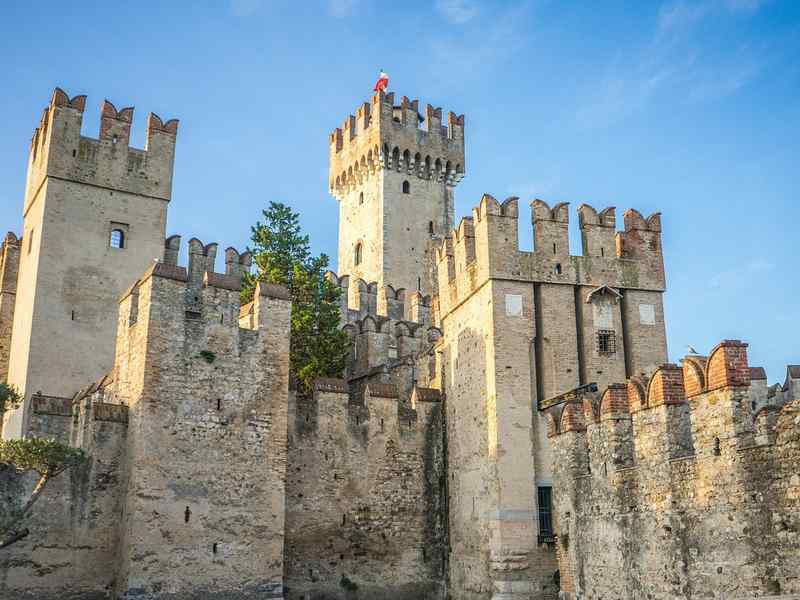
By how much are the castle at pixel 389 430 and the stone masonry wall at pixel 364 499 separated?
6 cm

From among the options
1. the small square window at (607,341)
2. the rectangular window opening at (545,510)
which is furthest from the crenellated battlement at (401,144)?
the rectangular window opening at (545,510)

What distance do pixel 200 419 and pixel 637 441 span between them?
35.9 ft

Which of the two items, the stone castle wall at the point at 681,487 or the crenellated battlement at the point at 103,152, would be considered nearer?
the stone castle wall at the point at 681,487

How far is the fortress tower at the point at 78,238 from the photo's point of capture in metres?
30.3

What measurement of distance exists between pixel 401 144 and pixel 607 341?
1334 inches

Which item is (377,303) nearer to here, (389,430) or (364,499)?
(389,430)

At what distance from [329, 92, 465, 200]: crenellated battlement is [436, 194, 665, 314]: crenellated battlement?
99.5 ft

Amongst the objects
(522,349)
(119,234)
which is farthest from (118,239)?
(522,349)

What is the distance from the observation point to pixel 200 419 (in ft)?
75.4

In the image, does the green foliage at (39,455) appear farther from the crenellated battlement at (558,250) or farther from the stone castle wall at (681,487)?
the crenellated battlement at (558,250)

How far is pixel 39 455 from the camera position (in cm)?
1994

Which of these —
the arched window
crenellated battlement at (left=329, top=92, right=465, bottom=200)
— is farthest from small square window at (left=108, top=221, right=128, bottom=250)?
crenellated battlement at (left=329, top=92, right=465, bottom=200)

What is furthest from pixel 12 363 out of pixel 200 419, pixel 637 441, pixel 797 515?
pixel 797 515

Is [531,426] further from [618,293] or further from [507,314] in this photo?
[618,293]
